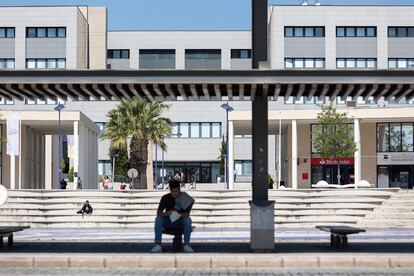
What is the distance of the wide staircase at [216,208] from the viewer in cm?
2956

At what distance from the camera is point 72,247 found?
17172 millimetres

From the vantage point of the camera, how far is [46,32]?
8175cm

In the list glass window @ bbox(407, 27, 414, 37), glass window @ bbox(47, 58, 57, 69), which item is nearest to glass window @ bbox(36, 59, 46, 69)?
glass window @ bbox(47, 58, 57, 69)

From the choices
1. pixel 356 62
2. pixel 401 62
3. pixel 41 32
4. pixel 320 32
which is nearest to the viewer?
pixel 320 32

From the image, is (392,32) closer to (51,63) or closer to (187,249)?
(51,63)

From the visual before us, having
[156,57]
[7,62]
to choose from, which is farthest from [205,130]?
[7,62]

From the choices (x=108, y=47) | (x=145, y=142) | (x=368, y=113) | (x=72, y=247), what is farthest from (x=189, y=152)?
(x=72, y=247)

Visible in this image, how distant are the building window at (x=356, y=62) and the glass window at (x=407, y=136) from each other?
19.9 metres

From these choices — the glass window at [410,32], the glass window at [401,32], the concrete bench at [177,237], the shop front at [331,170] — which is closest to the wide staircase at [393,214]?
the concrete bench at [177,237]

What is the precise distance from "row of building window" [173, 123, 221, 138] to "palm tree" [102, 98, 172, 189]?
27440mm

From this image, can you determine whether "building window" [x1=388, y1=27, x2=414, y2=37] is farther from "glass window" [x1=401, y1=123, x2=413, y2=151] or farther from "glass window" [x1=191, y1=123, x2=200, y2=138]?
"glass window" [x1=191, y1=123, x2=200, y2=138]

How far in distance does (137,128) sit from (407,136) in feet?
64.5

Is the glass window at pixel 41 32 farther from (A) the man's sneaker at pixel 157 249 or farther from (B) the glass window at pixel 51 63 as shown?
(A) the man's sneaker at pixel 157 249

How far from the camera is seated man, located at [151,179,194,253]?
16.0 metres
